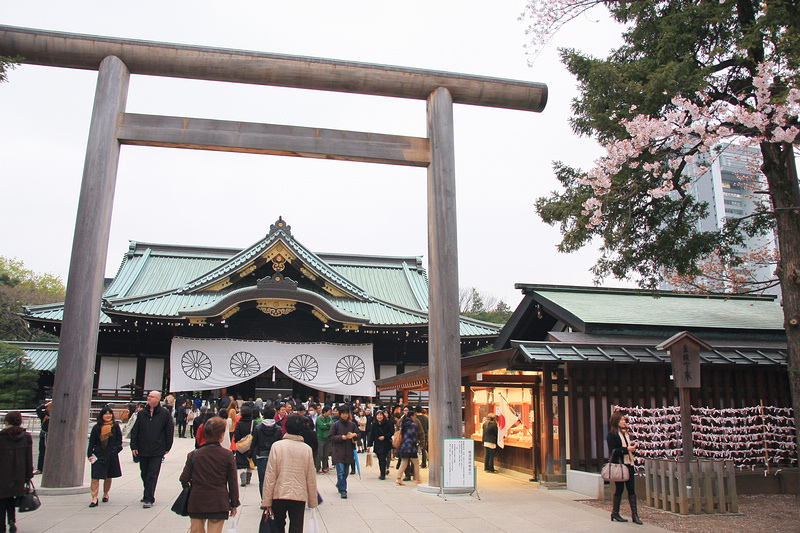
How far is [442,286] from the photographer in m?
9.80

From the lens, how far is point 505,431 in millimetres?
13812

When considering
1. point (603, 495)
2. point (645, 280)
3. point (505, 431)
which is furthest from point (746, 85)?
point (505, 431)

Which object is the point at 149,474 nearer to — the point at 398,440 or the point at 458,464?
the point at 458,464

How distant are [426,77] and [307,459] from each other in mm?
7478

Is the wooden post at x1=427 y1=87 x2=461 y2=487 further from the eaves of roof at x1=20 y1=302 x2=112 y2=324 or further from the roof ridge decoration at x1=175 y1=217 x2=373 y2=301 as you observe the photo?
the eaves of roof at x1=20 y1=302 x2=112 y2=324

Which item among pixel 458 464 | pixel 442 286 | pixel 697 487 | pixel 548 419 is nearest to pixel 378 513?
pixel 458 464

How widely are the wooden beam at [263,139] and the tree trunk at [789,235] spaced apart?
5.78 metres

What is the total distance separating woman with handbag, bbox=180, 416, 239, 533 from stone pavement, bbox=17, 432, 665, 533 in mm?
2086

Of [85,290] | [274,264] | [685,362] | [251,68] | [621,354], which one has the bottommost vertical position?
[685,362]

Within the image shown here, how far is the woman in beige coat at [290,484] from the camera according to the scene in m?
5.04

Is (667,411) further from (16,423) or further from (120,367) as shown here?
(120,367)

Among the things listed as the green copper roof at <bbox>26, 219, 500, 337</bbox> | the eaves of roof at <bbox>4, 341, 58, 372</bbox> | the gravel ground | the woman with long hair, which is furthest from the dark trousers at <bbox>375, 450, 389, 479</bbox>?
the eaves of roof at <bbox>4, 341, 58, 372</bbox>

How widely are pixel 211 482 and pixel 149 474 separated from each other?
11.9 feet

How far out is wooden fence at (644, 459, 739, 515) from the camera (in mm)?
8461
